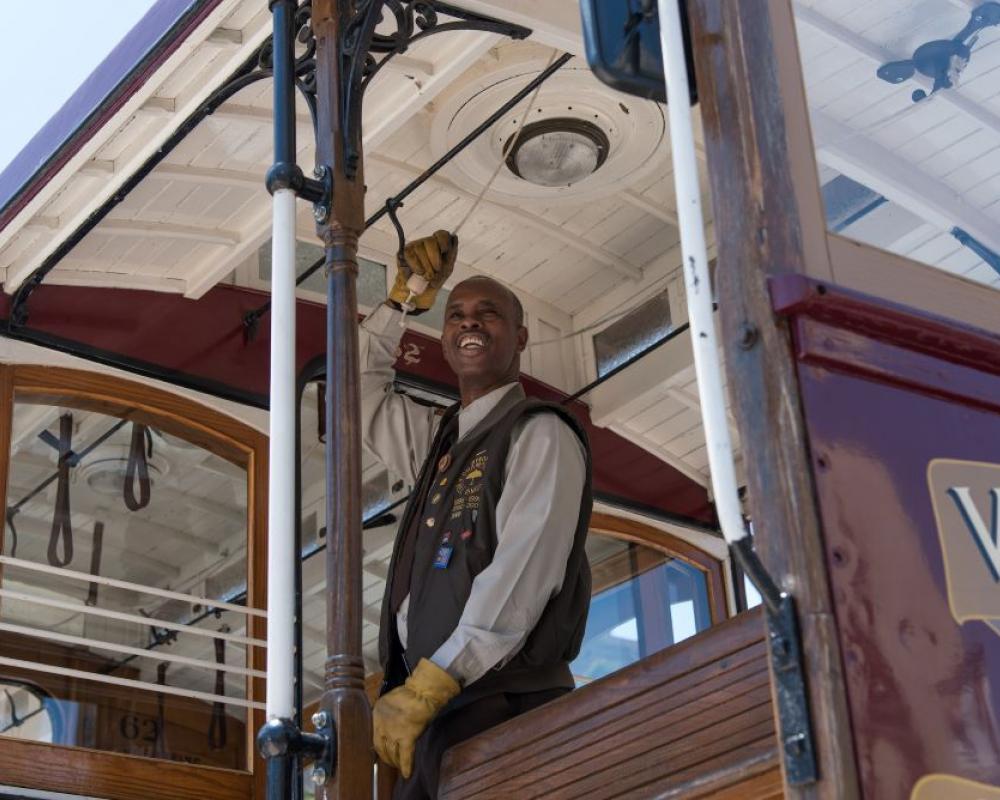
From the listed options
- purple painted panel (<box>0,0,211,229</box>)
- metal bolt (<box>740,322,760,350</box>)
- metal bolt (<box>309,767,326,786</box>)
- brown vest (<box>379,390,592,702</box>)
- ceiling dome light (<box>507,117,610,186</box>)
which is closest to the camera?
metal bolt (<box>740,322,760,350</box>)

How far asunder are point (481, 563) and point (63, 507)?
8.02ft

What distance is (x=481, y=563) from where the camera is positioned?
3.66 m

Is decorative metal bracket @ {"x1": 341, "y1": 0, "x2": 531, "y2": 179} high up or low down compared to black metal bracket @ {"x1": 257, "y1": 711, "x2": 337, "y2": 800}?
up

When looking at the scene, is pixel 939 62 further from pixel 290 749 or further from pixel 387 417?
pixel 387 417

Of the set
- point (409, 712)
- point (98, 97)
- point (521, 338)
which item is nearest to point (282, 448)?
point (409, 712)

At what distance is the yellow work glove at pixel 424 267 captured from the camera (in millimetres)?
4398

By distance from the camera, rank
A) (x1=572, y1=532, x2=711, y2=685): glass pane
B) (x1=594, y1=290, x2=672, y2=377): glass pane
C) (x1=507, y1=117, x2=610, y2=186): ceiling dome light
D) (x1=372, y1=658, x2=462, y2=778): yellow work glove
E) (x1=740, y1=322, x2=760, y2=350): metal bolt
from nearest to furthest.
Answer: (x1=740, y1=322, x2=760, y2=350): metal bolt → (x1=372, y1=658, x2=462, y2=778): yellow work glove → (x1=507, y1=117, x2=610, y2=186): ceiling dome light → (x1=594, y1=290, x2=672, y2=377): glass pane → (x1=572, y1=532, x2=711, y2=685): glass pane

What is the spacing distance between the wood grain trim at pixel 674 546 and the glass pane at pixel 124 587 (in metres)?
1.63

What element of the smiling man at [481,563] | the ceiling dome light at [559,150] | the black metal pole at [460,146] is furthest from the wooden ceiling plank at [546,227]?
the smiling man at [481,563]

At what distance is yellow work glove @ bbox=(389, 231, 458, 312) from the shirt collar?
1.32ft

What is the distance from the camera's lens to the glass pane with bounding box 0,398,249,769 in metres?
5.38

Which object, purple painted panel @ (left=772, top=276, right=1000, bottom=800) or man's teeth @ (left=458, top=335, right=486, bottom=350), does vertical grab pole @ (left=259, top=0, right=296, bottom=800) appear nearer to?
man's teeth @ (left=458, top=335, right=486, bottom=350)

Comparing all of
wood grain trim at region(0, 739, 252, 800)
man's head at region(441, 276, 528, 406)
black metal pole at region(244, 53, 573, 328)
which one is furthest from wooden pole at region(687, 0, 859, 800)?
wood grain trim at region(0, 739, 252, 800)

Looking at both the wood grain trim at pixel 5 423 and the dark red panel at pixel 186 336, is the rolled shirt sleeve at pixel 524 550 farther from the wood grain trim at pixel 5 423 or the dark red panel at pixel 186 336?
the wood grain trim at pixel 5 423
